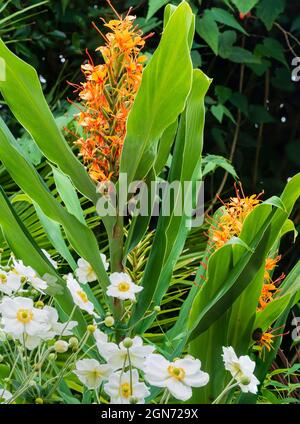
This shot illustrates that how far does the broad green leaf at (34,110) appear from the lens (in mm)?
692

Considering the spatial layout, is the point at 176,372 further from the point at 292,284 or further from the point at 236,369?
the point at 292,284

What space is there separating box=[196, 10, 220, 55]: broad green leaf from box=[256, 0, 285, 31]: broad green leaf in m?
0.13

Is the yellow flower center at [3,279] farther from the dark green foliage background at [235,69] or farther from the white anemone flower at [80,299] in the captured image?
the dark green foliage background at [235,69]

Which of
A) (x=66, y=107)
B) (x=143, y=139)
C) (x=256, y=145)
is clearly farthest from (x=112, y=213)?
(x=256, y=145)

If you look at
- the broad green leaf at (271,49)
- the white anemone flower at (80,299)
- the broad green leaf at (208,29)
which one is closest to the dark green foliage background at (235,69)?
the broad green leaf at (271,49)

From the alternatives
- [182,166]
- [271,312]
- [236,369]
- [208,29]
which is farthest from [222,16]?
[236,369]

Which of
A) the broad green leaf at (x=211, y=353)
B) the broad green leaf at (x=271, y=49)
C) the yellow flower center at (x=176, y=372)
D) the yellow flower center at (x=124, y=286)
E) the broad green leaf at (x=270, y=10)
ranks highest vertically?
the broad green leaf at (x=270, y=10)

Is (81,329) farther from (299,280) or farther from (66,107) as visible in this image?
(66,107)

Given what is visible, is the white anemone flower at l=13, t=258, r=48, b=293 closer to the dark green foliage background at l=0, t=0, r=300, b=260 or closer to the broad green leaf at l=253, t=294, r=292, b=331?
the broad green leaf at l=253, t=294, r=292, b=331

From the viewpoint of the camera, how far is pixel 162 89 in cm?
67

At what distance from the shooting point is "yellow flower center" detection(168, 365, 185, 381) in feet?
1.73

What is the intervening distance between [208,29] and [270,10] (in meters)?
0.17

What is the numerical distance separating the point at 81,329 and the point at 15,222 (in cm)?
13

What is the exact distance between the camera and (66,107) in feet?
5.48
